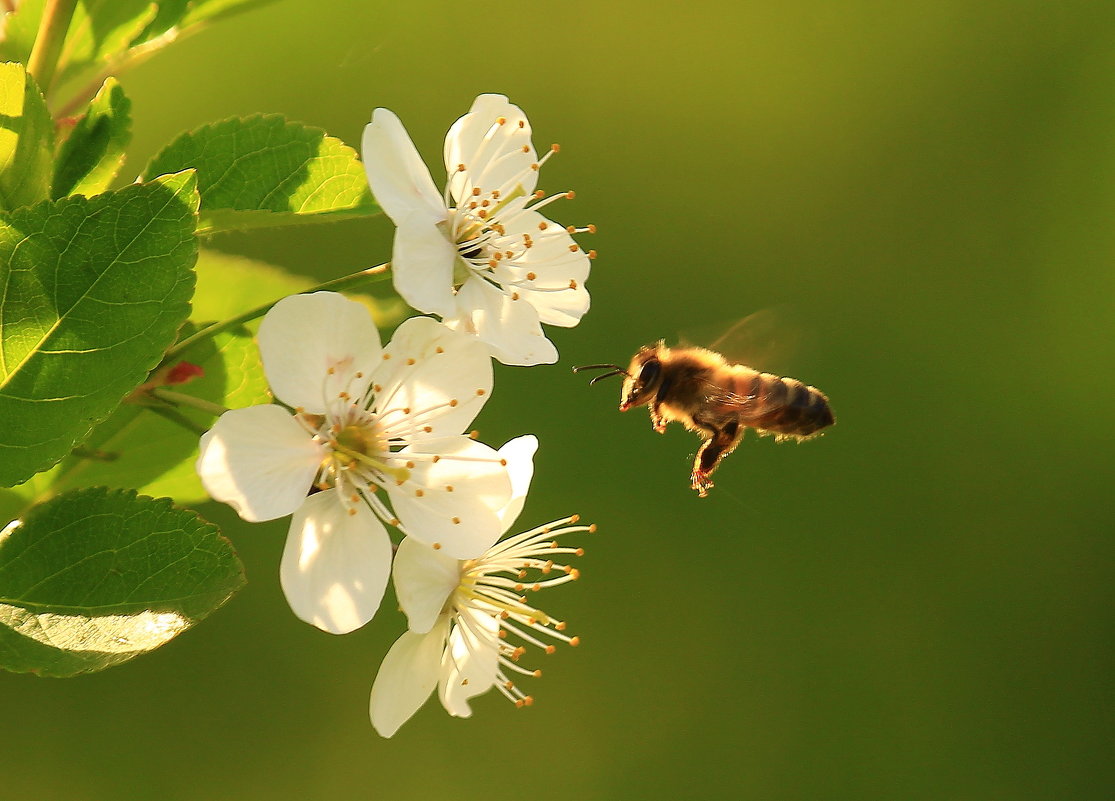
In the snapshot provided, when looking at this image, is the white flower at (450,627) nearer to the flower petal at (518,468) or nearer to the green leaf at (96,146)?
the flower petal at (518,468)

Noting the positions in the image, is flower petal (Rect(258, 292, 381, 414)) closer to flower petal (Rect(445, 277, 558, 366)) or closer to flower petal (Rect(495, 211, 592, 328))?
flower petal (Rect(445, 277, 558, 366))

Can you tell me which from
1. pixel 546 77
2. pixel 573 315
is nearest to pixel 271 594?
pixel 546 77

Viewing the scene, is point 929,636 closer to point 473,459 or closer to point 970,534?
point 970,534

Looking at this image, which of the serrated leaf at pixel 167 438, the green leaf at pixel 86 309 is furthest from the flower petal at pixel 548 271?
the green leaf at pixel 86 309

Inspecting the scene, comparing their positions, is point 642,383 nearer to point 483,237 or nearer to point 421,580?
point 483,237

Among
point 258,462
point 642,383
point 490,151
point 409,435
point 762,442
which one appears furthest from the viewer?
point 762,442

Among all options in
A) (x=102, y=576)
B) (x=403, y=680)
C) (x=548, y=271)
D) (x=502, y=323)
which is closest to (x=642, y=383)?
(x=548, y=271)
